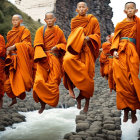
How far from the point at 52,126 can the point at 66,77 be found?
3042 mm

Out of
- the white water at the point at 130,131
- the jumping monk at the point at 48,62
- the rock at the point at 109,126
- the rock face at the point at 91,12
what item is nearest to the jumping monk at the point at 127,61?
the jumping monk at the point at 48,62

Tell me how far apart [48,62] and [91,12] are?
22977 mm

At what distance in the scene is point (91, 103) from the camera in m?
10.4

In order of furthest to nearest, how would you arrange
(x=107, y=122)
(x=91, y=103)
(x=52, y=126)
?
(x=91, y=103), (x=52, y=126), (x=107, y=122)

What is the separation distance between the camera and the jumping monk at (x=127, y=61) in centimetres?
489

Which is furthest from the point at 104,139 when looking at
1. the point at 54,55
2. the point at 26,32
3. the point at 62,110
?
the point at 62,110

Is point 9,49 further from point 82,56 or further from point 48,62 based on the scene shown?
point 82,56

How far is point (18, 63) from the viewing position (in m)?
6.06

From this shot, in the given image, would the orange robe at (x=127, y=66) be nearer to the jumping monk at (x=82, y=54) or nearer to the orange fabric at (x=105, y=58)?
the jumping monk at (x=82, y=54)

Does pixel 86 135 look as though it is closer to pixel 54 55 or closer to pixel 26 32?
pixel 54 55

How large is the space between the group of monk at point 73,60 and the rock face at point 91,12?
640 inches

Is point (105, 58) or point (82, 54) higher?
point (105, 58)

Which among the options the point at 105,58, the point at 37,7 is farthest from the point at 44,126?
the point at 37,7

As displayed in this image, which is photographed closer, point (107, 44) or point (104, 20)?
point (107, 44)
